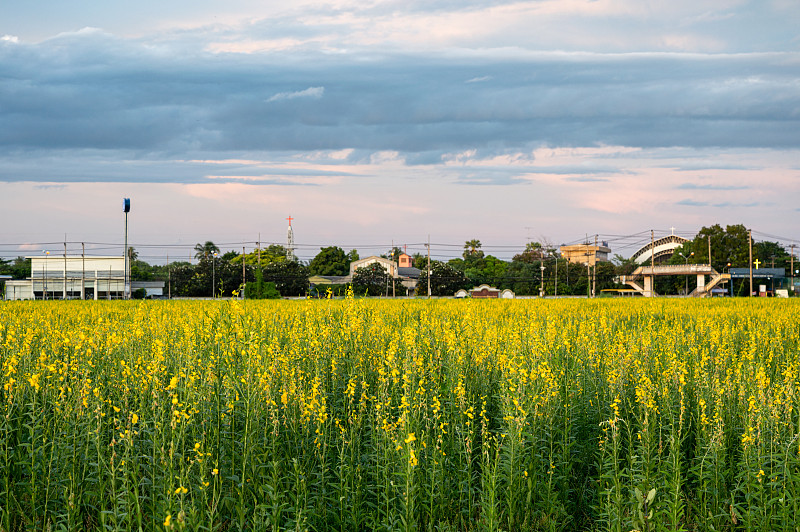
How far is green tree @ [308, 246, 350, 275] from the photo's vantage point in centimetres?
9550

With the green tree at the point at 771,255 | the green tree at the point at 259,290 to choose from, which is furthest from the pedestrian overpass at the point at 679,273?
the green tree at the point at 259,290

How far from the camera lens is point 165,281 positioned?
77250mm

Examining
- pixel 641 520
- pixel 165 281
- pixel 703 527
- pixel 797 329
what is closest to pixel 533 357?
pixel 703 527

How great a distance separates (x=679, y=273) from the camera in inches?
3435

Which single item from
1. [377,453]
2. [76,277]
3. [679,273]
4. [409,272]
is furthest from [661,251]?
[377,453]

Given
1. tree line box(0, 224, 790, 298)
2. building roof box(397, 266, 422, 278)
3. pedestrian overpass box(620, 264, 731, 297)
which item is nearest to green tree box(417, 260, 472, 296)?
tree line box(0, 224, 790, 298)

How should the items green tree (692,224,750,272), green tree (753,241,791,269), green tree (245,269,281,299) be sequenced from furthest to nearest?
green tree (753,241,791,269), green tree (692,224,750,272), green tree (245,269,281,299)

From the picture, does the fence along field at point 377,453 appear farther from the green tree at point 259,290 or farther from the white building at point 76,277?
the white building at point 76,277

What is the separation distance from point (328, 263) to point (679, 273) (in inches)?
2125

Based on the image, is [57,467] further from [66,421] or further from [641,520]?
[641,520]

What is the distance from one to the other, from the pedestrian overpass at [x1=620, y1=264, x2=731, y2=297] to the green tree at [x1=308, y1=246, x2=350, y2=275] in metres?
45.6

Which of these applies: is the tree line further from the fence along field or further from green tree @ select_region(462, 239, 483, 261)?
the fence along field

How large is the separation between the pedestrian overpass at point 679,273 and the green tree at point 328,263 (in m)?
45.6

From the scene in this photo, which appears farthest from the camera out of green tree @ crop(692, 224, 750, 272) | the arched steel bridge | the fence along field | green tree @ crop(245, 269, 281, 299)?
the arched steel bridge
